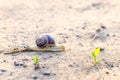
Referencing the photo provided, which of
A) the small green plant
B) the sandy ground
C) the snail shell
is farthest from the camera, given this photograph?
the snail shell

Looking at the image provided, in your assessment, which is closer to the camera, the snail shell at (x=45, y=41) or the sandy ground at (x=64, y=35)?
the sandy ground at (x=64, y=35)

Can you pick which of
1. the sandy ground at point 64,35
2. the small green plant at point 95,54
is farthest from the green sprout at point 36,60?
the small green plant at point 95,54

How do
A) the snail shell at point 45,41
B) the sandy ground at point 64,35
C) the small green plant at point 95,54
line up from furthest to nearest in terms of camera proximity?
the snail shell at point 45,41
the small green plant at point 95,54
the sandy ground at point 64,35

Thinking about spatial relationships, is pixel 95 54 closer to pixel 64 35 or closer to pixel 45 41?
pixel 45 41

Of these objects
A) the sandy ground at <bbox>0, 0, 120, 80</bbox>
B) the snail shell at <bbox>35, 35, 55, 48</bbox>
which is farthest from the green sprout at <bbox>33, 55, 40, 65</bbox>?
the snail shell at <bbox>35, 35, 55, 48</bbox>

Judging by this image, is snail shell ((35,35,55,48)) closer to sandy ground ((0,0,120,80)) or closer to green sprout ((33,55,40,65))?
sandy ground ((0,0,120,80))

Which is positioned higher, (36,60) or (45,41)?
(45,41)

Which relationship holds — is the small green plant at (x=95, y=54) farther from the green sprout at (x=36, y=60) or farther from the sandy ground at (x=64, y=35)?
the green sprout at (x=36, y=60)

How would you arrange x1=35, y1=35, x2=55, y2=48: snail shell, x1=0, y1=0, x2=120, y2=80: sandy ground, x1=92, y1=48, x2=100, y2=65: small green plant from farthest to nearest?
x1=35, y1=35, x2=55, y2=48: snail shell, x1=92, y1=48, x2=100, y2=65: small green plant, x1=0, y1=0, x2=120, y2=80: sandy ground

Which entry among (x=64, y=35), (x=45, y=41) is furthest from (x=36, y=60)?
(x=64, y=35)
